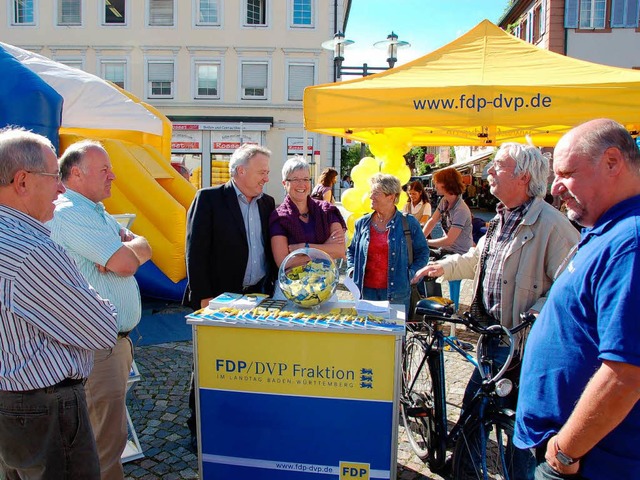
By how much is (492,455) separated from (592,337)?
5.19 feet

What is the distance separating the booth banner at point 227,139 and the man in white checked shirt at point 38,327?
72.4 feet

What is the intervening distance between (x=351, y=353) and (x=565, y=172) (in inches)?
47.9

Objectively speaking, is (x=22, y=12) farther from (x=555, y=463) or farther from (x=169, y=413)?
(x=555, y=463)

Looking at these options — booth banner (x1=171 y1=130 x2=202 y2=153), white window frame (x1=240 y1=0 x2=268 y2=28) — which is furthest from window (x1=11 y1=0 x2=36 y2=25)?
white window frame (x1=240 y1=0 x2=268 y2=28)

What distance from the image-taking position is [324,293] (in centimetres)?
255

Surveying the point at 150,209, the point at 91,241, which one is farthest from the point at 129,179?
the point at 91,241

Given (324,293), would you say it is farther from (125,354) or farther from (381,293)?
(381,293)

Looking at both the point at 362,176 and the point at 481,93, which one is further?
the point at 362,176

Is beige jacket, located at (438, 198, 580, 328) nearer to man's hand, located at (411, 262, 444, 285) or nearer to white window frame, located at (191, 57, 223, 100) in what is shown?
man's hand, located at (411, 262, 444, 285)

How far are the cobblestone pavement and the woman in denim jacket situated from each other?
0.91m

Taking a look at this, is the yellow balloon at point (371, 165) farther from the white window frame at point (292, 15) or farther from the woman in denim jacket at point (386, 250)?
the white window frame at point (292, 15)

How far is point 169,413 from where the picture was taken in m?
3.73

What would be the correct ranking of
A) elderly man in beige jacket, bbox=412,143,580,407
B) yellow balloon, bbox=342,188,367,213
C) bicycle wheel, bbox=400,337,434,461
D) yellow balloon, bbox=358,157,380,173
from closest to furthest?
1. elderly man in beige jacket, bbox=412,143,580,407
2. bicycle wheel, bbox=400,337,434,461
3. yellow balloon, bbox=342,188,367,213
4. yellow balloon, bbox=358,157,380,173

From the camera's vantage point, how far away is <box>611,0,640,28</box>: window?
739 inches
